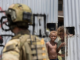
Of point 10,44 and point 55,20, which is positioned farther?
point 55,20

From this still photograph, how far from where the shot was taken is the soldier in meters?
1.12

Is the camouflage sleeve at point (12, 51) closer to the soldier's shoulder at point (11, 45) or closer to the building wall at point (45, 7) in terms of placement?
the soldier's shoulder at point (11, 45)

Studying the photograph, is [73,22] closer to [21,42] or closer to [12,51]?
[21,42]

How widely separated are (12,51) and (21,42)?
119 millimetres

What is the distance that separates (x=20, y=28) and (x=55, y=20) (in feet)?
5.02

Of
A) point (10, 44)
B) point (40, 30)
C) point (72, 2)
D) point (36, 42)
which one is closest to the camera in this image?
point (10, 44)

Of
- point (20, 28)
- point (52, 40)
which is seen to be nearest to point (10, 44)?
point (20, 28)

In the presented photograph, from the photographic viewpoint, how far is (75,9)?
2900mm

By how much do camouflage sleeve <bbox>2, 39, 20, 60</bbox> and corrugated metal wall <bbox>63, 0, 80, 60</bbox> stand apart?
6.21ft

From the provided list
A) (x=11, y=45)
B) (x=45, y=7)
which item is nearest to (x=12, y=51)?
(x=11, y=45)

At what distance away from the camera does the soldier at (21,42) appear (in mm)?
1125

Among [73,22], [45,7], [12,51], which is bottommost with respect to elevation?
[12,51]

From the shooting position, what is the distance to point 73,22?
9.49ft

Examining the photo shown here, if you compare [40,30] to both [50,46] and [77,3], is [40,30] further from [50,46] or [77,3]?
[77,3]
